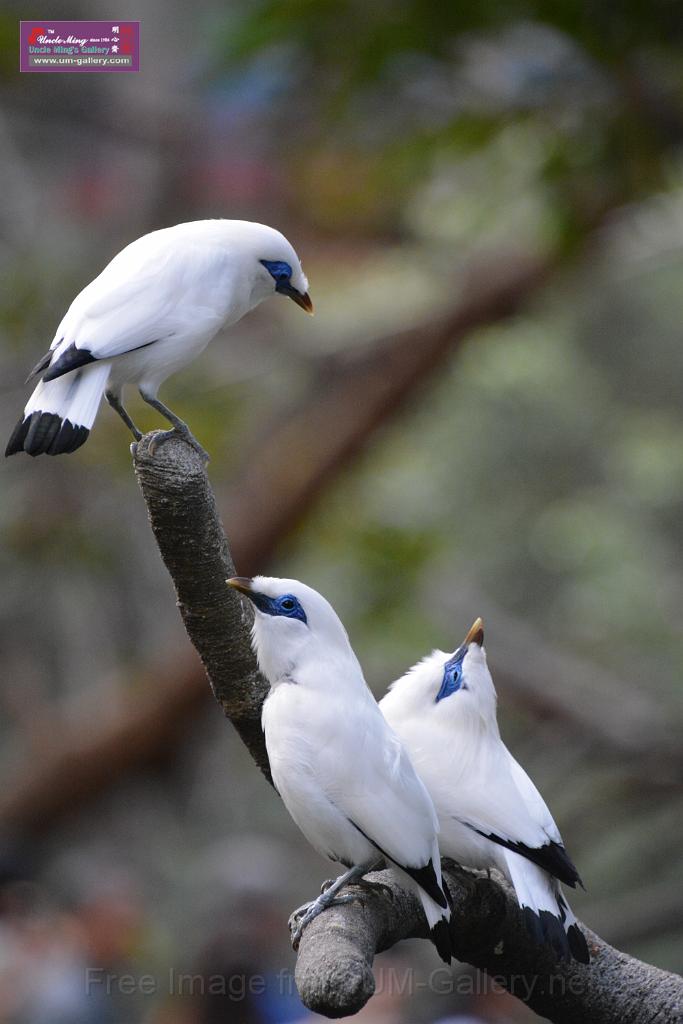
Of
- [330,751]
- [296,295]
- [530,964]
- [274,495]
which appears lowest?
[530,964]

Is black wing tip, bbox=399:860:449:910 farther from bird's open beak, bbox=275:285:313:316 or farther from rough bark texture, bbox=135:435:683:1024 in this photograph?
bird's open beak, bbox=275:285:313:316

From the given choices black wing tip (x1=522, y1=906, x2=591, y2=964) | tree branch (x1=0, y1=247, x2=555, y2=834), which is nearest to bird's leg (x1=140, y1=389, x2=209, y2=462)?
black wing tip (x1=522, y1=906, x2=591, y2=964)

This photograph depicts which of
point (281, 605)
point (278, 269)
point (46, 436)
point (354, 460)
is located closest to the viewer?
point (46, 436)

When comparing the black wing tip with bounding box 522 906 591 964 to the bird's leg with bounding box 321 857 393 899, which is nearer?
the black wing tip with bounding box 522 906 591 964

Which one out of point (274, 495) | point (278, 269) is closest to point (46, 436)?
point (278, 269)

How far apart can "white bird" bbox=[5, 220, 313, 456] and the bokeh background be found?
3.81ft

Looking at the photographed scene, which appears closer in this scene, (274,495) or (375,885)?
(375,885)

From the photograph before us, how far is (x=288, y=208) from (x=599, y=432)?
8.92 ft

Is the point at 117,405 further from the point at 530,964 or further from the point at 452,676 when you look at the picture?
the point at 530,964

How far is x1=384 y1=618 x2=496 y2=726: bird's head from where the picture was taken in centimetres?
144

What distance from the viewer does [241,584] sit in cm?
130

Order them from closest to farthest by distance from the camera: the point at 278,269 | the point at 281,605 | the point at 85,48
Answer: the point at 281,605 → the point at 278,269 → the point at 85,48

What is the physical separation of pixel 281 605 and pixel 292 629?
31mm

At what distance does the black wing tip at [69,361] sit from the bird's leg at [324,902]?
63cm
